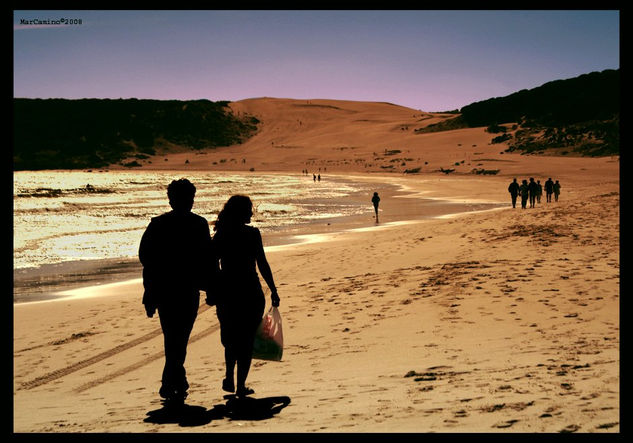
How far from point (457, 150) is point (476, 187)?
120 feet

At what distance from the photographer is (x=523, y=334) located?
265 inches

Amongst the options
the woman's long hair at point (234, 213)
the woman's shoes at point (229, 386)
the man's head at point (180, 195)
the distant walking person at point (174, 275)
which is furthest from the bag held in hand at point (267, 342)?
the man's head at point (180, 195)

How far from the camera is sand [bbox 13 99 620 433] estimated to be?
445 centimetres

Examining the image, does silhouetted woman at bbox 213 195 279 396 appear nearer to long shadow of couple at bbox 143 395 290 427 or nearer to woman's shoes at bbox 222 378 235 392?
woman's shoes at bbox 222 378 235 392

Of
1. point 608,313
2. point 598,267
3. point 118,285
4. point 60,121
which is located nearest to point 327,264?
point 118,285

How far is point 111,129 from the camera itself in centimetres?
14175

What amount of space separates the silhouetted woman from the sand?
0.45 metres

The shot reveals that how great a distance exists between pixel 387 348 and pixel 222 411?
2.40 metres

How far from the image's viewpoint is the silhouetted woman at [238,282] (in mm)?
5156

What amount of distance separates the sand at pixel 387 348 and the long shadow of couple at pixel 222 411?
0.07ft

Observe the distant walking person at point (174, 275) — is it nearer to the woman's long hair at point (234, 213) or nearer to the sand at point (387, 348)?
the woman's long hair at point (234, 213)

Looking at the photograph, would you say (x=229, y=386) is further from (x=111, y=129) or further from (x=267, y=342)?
(x=111, y=129)

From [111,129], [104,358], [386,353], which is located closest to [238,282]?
[386,353]
